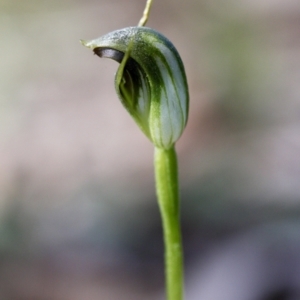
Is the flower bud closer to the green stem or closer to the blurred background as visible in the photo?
the green stem

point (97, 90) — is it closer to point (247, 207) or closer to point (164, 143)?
point (247, 207)

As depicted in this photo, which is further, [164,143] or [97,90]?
[97,90]

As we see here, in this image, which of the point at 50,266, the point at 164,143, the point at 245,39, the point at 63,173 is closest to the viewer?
the point at 164,143

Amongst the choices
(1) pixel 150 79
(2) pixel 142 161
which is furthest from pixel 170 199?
(2) pixel 142 161

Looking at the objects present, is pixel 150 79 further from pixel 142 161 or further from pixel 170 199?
pixel 142 161

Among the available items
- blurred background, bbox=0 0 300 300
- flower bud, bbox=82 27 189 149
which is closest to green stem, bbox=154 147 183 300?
flower bud, bbox=82 27 189 149

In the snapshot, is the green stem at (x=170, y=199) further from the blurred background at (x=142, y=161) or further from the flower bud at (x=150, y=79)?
the blurred background at (x=142, y=161)

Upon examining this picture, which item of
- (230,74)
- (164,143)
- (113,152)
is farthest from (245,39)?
(164,143)
